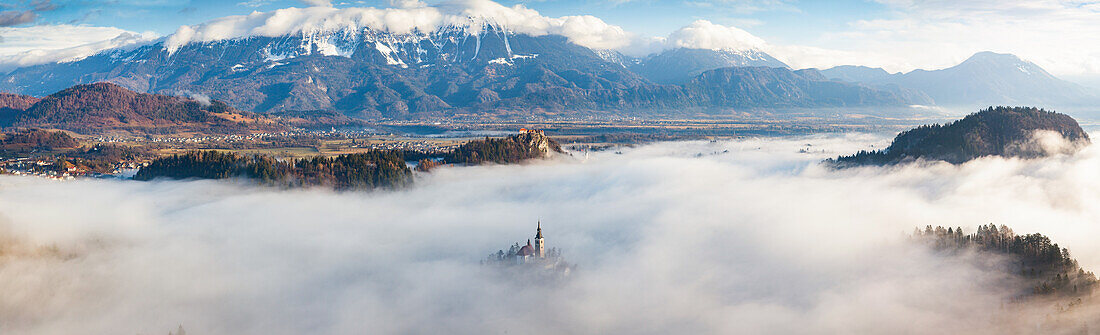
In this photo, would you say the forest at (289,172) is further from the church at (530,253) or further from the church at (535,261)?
the church at (530,253)

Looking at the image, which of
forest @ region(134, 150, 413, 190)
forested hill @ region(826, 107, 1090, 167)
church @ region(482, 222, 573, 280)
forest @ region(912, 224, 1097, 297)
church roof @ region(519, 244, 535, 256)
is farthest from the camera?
forested hill @ region(826, 107, 1090, 167)

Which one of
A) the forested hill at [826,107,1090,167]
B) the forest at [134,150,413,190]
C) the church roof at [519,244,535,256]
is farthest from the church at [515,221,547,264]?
the forested hill at [826,107,1090,167]

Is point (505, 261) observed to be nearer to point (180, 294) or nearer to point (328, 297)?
point (328, 297)

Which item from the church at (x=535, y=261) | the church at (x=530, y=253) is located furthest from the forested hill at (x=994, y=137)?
the church at (x=530, y=253)

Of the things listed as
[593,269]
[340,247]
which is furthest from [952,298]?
[340,247]

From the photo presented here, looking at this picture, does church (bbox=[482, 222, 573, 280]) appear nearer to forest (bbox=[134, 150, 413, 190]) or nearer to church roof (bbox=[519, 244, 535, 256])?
church roof (bbox=[519, 244, 535, 256])

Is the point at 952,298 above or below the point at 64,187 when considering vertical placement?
below

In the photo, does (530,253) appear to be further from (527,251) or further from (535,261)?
(535,261)
